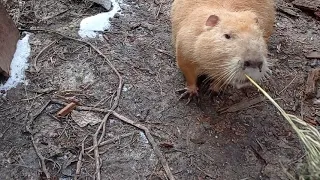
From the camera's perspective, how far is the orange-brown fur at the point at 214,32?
3240 mm

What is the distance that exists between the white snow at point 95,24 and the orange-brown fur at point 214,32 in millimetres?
940

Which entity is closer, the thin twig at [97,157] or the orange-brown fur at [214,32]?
the orange-brown fur at [214,32]

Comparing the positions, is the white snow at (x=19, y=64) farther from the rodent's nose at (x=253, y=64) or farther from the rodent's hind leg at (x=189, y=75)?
the rodent's nose at (x=253, y=64)

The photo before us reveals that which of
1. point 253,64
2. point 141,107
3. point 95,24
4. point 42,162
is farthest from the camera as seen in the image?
point 95,24

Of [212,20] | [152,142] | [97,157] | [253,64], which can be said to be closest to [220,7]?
Answer: [212,20]

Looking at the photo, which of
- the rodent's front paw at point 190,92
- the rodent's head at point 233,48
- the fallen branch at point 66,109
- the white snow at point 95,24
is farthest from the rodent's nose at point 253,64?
the white snow at point 95,24

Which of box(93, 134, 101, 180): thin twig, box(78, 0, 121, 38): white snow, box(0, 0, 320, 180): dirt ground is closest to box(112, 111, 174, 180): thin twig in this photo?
box(0, 0, 320, 180): dirt ground

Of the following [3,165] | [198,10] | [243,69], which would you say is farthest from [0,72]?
[243,69]

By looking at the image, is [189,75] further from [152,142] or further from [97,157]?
[97,157]

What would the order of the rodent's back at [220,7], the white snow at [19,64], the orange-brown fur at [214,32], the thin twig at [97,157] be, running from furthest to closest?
the white snow at [19,64] < the rodent's back at [220,7] < the thin twig at [97,157] < the orange-brown fur at [214,32]

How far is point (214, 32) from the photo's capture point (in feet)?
11.1

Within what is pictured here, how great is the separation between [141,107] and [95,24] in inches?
47.1

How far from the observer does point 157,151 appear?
3656mm

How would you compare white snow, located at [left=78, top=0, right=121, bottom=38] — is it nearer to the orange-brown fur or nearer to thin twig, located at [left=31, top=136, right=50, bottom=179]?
the orange-brown fur
